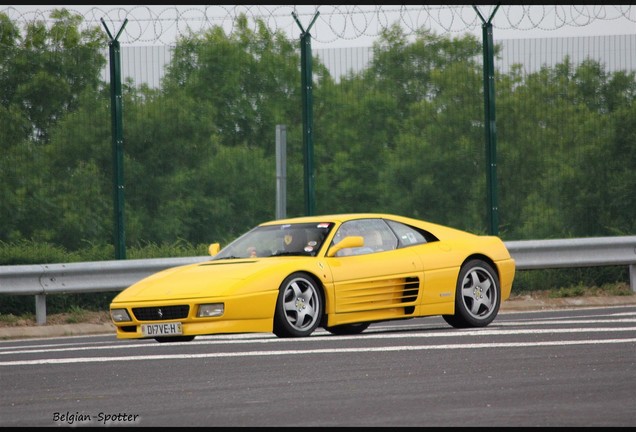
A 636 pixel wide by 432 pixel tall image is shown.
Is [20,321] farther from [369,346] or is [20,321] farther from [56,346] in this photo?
[369,346]

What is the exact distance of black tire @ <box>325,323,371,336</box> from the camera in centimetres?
1528

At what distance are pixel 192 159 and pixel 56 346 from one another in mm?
7002

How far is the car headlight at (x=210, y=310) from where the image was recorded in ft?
44.9

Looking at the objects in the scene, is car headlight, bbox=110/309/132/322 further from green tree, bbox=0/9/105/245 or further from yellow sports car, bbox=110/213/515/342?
green tree, bbox=0/9/105/245

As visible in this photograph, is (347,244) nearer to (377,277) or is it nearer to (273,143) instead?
(377,277)

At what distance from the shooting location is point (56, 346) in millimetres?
15172

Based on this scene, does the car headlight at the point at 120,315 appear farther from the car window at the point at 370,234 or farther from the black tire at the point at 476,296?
the black tire at the point at 476,296

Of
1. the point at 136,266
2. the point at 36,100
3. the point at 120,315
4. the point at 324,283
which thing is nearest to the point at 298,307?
the point at 324,283

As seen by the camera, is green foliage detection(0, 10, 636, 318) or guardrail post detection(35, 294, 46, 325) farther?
green foliage detection(0, 10, 636, 318)

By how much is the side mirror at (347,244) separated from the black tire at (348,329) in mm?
966

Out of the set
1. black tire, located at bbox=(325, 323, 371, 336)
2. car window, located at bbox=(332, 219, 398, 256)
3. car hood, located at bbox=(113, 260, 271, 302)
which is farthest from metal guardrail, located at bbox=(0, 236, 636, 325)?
car window, located at bbox=(332, 219, 398, 256)

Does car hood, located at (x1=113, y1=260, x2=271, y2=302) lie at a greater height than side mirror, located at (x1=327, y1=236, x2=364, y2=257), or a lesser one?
lesser

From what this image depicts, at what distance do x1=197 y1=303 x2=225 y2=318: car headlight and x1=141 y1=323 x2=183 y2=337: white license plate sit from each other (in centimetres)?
25

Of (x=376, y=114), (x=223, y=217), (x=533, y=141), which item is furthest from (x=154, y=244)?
(x=533, y=141)
